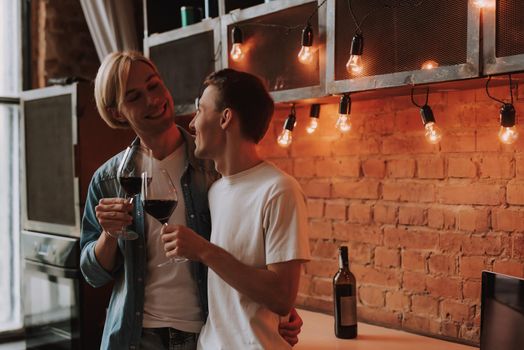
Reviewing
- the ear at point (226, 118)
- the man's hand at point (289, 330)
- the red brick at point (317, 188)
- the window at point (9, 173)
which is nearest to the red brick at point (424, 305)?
the red brick at point (317, 188)

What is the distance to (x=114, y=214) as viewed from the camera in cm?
173

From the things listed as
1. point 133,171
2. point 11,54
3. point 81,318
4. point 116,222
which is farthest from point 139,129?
point 11,54

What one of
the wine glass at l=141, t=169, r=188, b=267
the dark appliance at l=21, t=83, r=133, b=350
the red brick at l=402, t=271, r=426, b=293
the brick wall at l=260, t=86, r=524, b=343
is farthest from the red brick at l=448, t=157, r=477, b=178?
the dark appliance at l=21, t=83, r=133, b=350

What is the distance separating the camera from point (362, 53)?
2225 mm

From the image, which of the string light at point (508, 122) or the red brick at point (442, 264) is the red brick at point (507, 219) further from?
A: the string light at point (508, 122)

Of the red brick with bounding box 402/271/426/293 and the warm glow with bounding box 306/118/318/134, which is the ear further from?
the red brick with bounding box 402/271/426/293

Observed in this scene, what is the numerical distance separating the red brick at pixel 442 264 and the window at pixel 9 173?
8.71 feet

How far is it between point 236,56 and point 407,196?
87 cm

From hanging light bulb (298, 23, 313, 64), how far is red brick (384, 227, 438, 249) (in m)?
0.76

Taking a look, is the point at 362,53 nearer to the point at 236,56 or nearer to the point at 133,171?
the point at 236,56

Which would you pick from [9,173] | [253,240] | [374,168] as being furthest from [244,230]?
[9,173]

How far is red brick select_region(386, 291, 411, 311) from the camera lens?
2.60 m

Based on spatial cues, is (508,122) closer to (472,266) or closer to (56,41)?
(472,266)

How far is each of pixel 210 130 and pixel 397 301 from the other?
129cm
